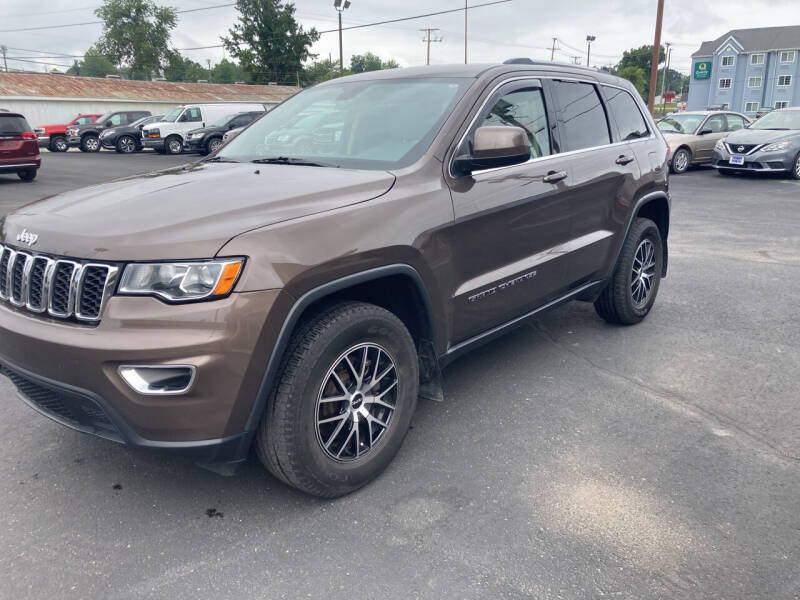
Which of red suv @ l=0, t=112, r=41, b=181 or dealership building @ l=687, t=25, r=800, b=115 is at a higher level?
dealership building @ l=687, t=25, r=800, b=115

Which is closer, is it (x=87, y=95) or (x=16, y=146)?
(x=16, y=146)

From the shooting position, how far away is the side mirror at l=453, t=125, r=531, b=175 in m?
3.16

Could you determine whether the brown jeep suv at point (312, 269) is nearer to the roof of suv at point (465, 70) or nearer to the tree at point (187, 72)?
the roof of suv at point (465, 70)

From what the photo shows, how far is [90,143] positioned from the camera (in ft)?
101

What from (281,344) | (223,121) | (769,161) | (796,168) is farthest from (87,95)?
(281,344)

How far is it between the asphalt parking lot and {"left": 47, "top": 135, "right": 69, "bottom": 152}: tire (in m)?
30.8

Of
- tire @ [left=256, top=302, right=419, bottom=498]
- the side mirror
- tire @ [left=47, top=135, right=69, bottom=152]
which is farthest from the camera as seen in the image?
tire @ [left=47, top=135, right=69, bottom=152]

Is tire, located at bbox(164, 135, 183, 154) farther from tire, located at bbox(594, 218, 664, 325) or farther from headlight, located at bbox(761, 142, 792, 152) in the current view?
tire, located at bbox(594, 218, 664, 325)

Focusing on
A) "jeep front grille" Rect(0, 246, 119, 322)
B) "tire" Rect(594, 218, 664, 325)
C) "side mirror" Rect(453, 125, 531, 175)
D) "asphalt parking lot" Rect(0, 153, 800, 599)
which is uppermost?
"side mirror" Rect(453, 125, 531, 175)

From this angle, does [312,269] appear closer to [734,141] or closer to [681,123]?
[734,141]

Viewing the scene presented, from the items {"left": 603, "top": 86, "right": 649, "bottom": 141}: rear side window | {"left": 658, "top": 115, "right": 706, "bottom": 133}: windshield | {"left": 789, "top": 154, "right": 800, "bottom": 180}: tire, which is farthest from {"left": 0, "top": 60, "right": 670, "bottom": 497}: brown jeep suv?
{"left": 658, "top": 115, "right": 706, "bottom": 133}: windshield

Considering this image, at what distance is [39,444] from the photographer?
134 inches

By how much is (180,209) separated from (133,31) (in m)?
101

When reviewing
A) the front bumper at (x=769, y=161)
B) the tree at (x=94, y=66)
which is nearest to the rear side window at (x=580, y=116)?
the front bumper at (x=769, y=161)
